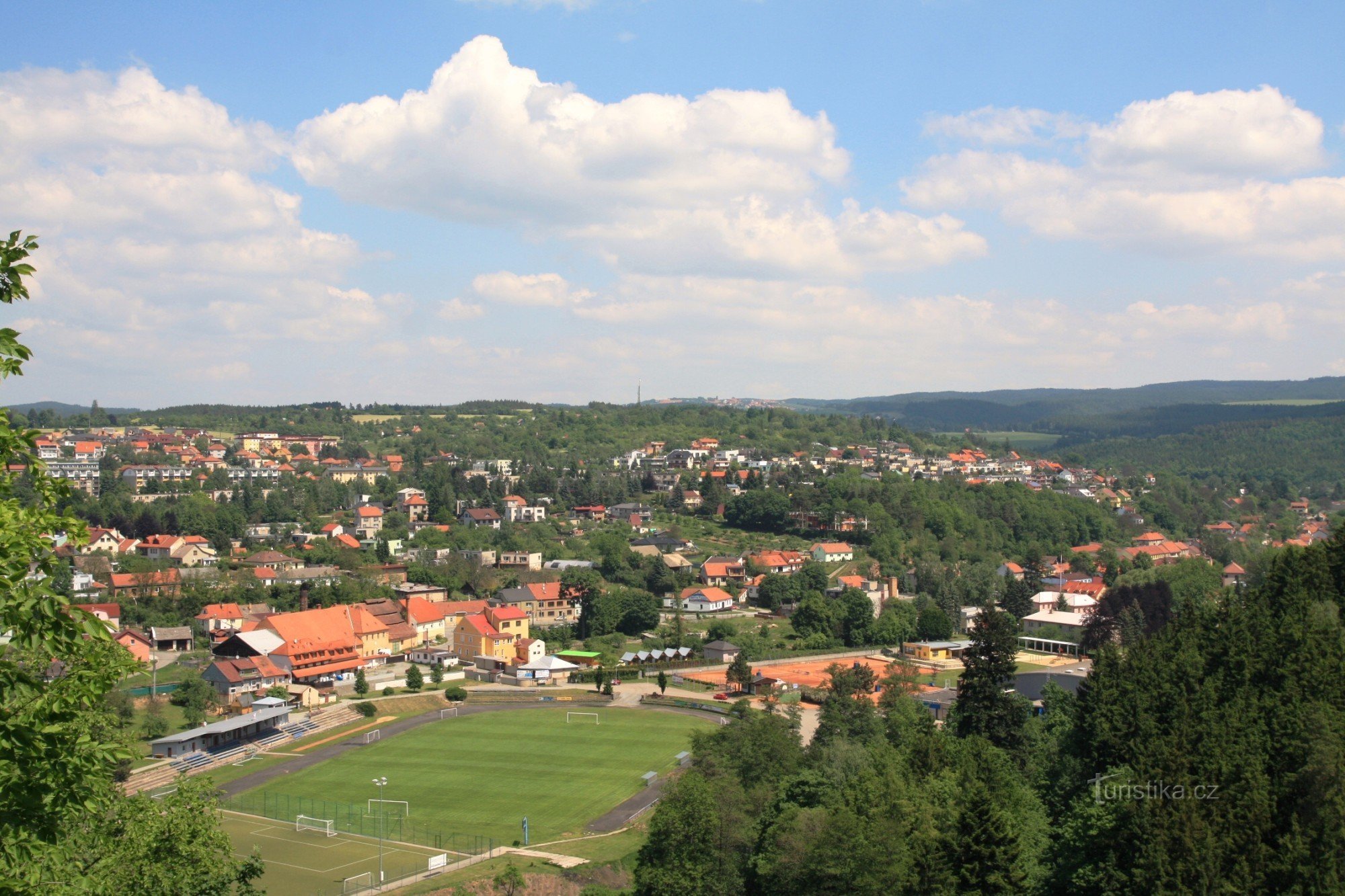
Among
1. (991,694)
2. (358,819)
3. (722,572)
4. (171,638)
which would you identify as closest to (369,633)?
(171,638)

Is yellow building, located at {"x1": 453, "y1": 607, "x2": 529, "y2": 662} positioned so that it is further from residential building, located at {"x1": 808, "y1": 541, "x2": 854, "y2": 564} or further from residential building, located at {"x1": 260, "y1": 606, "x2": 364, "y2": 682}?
residential building, located at {"x1": 808, "y1": 541, "x2": 854, "y2": 564}

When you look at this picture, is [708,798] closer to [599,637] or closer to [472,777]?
[472,777]

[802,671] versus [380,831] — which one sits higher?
[380,831]

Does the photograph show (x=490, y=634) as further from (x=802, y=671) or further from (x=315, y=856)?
(x=315, y=856)

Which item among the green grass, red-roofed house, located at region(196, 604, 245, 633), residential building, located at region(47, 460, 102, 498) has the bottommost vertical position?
the green grass

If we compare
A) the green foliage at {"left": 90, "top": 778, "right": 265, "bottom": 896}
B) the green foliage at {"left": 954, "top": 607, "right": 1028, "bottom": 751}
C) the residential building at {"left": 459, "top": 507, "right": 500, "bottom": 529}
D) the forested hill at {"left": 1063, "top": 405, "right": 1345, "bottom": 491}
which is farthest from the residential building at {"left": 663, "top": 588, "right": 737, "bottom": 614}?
the forested hill at {"left": 1063, "top": 405, "right": 1345, "bottom": 491}

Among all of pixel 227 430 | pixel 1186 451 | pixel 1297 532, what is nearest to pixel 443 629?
pixel 1297 532

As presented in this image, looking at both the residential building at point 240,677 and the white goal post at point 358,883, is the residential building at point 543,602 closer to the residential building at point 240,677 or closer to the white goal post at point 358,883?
→ the residential building at point 240,677
